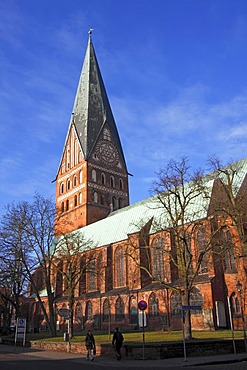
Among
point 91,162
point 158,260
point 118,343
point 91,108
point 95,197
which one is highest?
point 91,108

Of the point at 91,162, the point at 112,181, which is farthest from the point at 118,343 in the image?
the point at 112,181

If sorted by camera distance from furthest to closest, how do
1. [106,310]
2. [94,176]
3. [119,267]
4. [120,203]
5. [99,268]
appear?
1. [120,203]
2. [94,176]
3. [99,268]
4. [119,267]
5. [106,310]

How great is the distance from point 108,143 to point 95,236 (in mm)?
21094

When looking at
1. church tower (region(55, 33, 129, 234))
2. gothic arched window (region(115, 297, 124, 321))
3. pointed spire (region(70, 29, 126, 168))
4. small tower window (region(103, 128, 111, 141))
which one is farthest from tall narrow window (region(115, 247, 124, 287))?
small tower window (region(103, 128, 111, 141))

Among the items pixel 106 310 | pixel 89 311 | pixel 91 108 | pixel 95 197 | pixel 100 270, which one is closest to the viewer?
pixel 106 310

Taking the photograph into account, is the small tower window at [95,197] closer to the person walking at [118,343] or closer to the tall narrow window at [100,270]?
the tall narrow window at [100,270]

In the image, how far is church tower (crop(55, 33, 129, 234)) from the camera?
6231 cm

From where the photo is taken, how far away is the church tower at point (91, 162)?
6231cm

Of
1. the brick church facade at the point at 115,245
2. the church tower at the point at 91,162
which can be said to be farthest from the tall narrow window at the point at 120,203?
the brick church facade at the point at 115,245

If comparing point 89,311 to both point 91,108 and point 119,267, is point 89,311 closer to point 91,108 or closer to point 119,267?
point 119,267

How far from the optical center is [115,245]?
47.4 metres

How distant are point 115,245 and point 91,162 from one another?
20214mm

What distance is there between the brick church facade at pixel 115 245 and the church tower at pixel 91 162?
0.56 ft

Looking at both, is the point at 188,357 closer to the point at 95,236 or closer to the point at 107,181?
the point at 95,236
